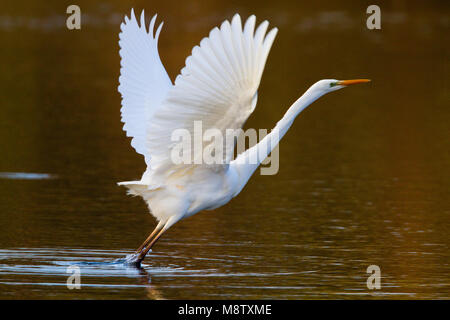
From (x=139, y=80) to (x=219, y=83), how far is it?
2836 mm

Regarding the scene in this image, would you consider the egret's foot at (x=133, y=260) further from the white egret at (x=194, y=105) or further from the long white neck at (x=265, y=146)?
the long white neck at (x=265, y=146)

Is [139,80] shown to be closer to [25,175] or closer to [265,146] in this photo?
[265,146]

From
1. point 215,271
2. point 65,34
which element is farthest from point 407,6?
point 215,271

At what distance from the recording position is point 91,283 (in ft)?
32.5

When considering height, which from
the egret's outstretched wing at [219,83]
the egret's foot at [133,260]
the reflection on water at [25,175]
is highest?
the egret's outstretched wing at [219,83]

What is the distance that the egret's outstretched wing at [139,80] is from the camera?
11.4m

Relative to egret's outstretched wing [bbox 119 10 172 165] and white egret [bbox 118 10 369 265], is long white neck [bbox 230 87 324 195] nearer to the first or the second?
white egret [bbox 118 10 369 265]

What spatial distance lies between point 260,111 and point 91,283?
Result: 51.6ft

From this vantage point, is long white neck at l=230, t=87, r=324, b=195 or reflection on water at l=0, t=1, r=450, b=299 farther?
long white neck at l=230, t=87, r=324, b=195

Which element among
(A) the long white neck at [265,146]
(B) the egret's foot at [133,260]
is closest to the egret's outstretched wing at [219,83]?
(A) the long white neck at [265,146]

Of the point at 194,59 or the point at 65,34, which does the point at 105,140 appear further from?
the point at 65,34

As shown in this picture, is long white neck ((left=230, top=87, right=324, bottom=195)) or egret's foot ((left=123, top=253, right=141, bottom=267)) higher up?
long white neck ((left=230, top=87, right=324, bottom=195))

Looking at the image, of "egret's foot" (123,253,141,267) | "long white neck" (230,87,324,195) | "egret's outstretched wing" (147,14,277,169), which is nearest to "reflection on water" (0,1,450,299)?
"egret's foot" (123,253,141,267)

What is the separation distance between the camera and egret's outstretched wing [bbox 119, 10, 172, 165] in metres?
11.4
